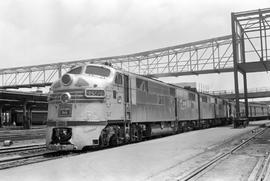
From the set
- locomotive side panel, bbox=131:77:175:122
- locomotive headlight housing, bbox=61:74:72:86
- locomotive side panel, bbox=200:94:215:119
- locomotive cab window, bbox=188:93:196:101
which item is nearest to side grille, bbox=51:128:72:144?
locomotive headlight housing, bbox=61:74:72:86

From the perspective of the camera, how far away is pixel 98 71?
1577cm

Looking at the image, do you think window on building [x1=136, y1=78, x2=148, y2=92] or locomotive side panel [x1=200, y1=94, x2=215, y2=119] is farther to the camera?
locomotive side panel [x1=200, y1=94, x2=215, y2=119]

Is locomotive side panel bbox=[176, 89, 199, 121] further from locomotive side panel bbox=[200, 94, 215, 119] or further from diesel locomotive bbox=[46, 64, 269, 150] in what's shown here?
diesel locomotive bbox=[46, 64, 269, 150]

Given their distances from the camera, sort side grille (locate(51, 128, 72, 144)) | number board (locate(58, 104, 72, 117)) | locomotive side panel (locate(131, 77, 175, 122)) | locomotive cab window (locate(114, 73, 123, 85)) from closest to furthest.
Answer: side grille (locate(51, 128, 72, 144))
number board (locate(58, 104, 72, 117))
locomotive cab window (locate(114, 73, 123, 85))
locomotive side panel (locate(131, 77, 175, 122))

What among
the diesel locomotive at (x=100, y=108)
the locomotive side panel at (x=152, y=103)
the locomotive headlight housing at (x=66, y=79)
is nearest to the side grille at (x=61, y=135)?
the diesel locomotive at (x=100, y=108)

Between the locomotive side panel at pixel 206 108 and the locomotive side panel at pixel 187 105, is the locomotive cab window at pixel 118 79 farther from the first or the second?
the locomotive side panel at pixel 206 108

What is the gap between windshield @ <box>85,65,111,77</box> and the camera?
15.5m

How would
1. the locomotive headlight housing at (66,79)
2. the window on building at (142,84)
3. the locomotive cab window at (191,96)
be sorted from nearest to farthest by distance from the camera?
the locomotive headlight housing at (66,79) → the window on building at (142,84) → the locomotive cab window at (191,96)

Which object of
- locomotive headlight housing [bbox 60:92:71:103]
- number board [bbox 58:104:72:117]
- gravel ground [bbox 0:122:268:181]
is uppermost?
locomotive headlight housing [bbox 60:92:71:103]

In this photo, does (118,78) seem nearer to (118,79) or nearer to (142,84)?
(118,79)

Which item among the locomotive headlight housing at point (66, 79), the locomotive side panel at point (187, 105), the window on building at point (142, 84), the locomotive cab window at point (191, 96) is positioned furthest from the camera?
the locomotive cab window at point (191, 96)

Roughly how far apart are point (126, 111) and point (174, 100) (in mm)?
9243

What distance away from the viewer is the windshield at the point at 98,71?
1555 cm

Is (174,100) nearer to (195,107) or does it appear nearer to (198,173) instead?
(195,107)
